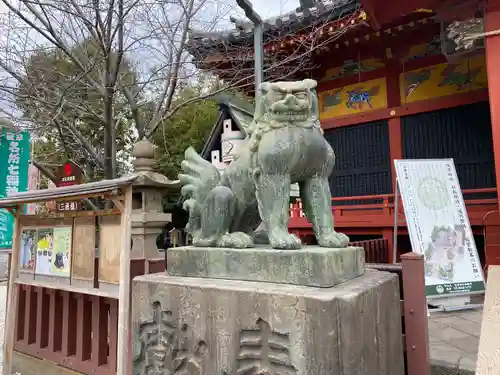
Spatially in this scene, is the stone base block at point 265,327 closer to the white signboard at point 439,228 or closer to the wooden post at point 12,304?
the wooden post at point 12,304

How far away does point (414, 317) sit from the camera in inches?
79.1

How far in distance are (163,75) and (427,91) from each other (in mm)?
4287

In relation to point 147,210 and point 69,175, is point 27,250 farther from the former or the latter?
point 69,175

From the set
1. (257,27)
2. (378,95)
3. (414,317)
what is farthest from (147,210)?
(378,95)

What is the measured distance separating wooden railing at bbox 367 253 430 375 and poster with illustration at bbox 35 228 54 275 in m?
3.03

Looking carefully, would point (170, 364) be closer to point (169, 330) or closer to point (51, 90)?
point (169, 330)

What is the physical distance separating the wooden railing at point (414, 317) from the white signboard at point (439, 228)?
2487mm

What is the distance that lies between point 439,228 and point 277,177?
3.58 m

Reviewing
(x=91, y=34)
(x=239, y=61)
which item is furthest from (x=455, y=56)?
(x=91, y=34)

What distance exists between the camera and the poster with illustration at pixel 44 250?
3.45 meters

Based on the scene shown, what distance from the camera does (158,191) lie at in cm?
374

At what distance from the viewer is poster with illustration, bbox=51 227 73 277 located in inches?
129

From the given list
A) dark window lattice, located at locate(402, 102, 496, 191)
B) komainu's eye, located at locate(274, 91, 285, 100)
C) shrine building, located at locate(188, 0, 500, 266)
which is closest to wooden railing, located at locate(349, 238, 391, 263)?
shrine building, located at locate(188, 0, 500, 266)

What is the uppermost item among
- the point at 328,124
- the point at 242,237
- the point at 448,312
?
the point at 328,124
